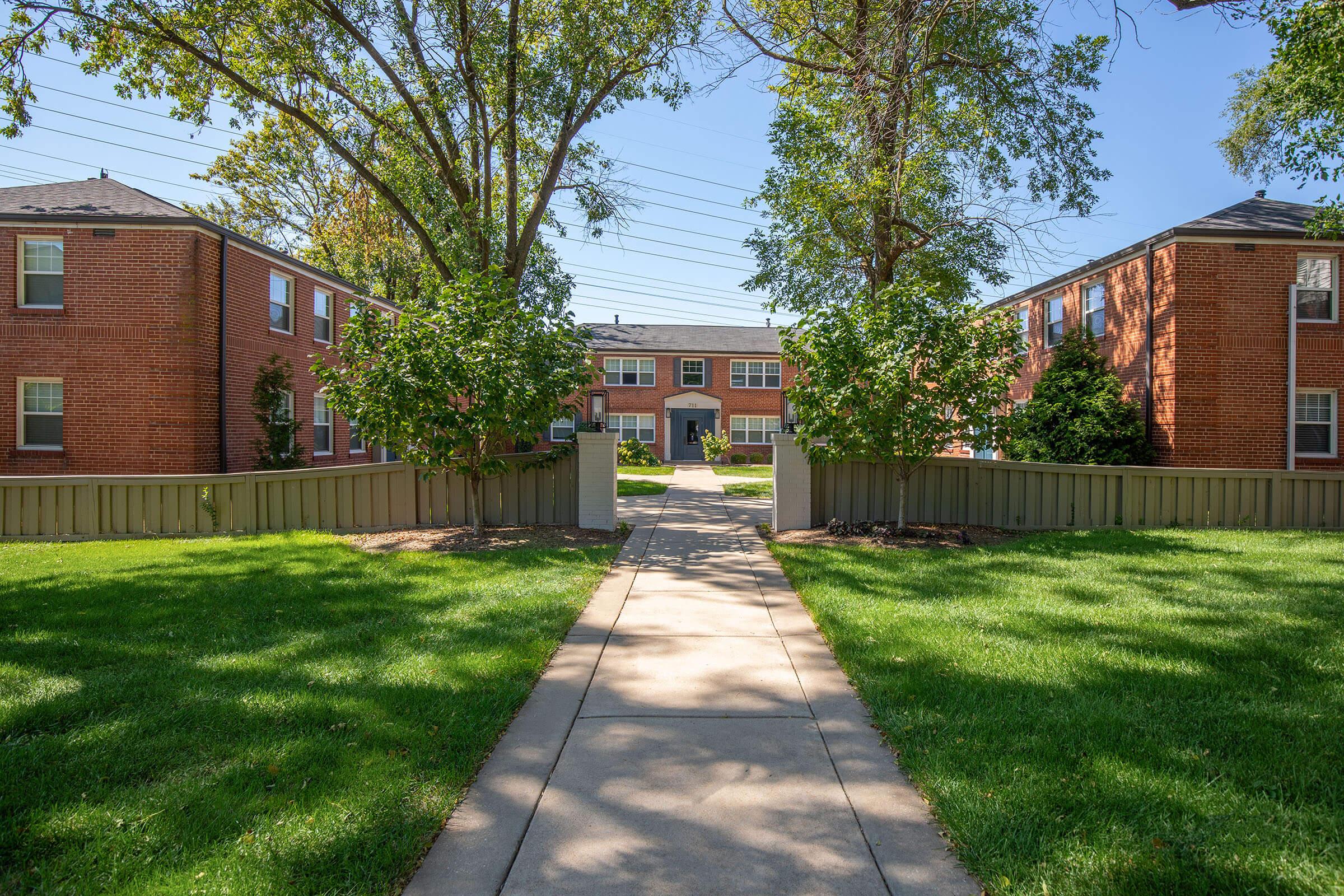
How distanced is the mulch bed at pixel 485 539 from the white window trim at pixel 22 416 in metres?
9.07

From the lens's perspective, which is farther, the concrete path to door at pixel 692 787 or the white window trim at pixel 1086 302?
the white window trim at pixel 1086 302

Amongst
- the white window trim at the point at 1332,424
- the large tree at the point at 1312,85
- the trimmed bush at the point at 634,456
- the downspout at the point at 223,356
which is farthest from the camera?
the trimmed bush at the point at 634,456

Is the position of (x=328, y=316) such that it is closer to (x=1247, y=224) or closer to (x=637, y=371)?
(x=637, y=371)

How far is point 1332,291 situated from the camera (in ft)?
51.5

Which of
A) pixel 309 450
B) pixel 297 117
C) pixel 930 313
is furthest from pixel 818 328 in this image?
pixel 309 450

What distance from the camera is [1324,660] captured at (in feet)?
16.0

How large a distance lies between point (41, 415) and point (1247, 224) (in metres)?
25.2

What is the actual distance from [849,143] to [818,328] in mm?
3800

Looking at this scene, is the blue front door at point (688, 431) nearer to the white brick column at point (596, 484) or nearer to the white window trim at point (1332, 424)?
the white window trim at point (1332, 424)

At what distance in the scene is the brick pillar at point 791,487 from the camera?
37.7ft

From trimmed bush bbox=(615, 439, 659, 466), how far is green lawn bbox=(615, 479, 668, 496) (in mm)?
10896

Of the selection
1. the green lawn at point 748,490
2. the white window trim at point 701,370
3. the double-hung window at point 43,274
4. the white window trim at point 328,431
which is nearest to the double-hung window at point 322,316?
the white window trim at point 328,431

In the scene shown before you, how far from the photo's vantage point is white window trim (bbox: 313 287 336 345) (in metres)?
20.5

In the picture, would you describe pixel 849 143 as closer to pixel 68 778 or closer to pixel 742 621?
pixel 742 621
